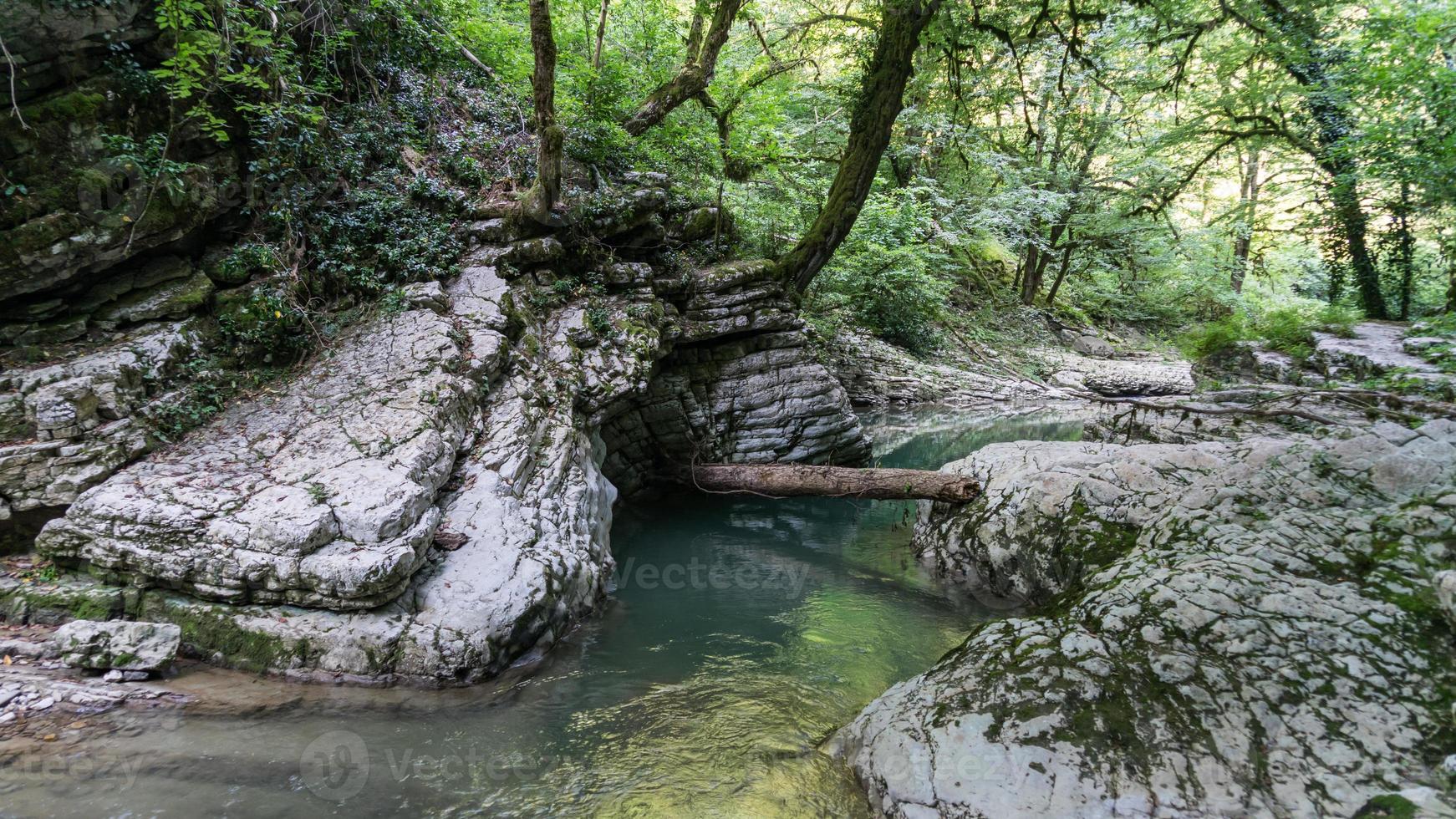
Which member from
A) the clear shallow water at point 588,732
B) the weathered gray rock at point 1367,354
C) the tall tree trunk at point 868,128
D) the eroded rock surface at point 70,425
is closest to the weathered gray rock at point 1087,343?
the weathered gray rock at point 1367,354

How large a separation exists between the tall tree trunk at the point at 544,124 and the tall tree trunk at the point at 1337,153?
1118cm

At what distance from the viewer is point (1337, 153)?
921 centimetres

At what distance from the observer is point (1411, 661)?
302 centimetres

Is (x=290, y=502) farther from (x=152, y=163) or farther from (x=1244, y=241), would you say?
(x=1244, y=241)

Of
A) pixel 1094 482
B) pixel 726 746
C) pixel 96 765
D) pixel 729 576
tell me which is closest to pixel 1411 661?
pixel 1094 482

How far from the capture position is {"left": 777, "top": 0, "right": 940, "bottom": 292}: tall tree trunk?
884 cm

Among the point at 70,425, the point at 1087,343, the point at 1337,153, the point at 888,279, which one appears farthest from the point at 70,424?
the point at 1087,343

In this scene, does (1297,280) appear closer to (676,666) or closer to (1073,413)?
(1073,413)

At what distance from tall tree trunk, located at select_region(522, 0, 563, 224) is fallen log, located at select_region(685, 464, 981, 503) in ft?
15.5

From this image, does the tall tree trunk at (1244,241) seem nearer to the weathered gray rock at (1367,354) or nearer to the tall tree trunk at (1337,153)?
the tall tree trunk at (1337,153)

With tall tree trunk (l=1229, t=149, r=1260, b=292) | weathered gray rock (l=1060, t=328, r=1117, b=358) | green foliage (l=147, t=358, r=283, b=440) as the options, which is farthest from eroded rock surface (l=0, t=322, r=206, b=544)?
weathered gray rock (l=1060, t=328, r=1117, b=358)

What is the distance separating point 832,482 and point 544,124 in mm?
6305

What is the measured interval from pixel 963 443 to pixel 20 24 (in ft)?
51.3

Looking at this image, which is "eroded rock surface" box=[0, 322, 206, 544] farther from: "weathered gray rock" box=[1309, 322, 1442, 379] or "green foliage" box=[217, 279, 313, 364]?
"weathered gray rock" box=[1309, 322, 1442, 379]
